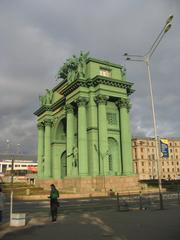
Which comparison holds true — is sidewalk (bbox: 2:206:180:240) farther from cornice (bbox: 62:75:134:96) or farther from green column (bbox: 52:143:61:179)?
green column (bbox: 52:143:61:179)

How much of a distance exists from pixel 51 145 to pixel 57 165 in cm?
456

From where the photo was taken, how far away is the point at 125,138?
4853 centimetres

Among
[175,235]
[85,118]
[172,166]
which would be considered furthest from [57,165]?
[172,166]

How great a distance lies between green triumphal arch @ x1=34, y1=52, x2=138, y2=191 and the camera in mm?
45688

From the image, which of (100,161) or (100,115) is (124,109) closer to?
(100,115)

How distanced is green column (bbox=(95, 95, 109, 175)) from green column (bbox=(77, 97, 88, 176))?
241cm

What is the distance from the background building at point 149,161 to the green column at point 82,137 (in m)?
71.5

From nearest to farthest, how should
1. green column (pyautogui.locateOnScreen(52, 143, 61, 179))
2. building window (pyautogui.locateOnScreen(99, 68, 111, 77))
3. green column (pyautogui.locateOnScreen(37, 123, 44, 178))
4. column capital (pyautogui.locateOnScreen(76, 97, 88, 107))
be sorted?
column capital (pyautogui.locateOnScreen(76, 97, 88, 107)) → building window (pyautogui.locateOnScreen(99, 68, 111, 77)) → green column (pyautogui.locateOnScreen(52, 143, 61, 179)) → green column (pyautogui.locateOnScreen(37, 123, 44, 178))

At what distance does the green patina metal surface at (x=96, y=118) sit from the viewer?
45719 mm

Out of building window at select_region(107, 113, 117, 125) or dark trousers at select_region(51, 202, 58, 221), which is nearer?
dark trousers at select_region(51, 202, 58, 221)

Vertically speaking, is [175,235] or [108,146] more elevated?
[108,146]

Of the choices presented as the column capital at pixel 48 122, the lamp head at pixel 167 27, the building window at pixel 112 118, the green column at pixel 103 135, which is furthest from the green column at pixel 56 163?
the lamp head at pixel 167 27

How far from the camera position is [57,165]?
5838 centimetres

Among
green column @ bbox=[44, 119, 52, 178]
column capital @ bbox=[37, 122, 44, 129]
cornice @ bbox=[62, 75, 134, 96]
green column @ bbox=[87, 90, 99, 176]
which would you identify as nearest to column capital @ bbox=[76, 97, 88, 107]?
green column @ bbox=[87, 90, 99, 176]
